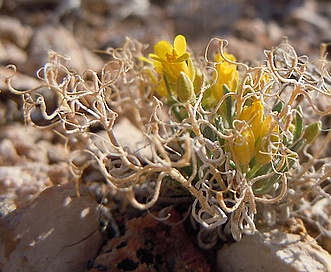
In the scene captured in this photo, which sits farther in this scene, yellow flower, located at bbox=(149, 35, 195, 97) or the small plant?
yellow flower, located at bbox=(149, 35, 195, 97)

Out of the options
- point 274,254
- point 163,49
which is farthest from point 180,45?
point 274,254

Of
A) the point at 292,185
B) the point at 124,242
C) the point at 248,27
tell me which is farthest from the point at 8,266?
the point at 248,27

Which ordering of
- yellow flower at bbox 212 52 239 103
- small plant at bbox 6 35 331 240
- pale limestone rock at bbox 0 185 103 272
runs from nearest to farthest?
small plant at bbox 6 35 331 240 < pale limestone rock at bbox 0 185 103 272 < yellow flower at bbox 212 52 239 103

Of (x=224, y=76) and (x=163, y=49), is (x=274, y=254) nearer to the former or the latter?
(x=224, y=76)

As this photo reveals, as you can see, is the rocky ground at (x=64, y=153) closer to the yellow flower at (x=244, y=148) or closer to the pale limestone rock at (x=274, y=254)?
the pale limestone rock at (x=274, y=254)

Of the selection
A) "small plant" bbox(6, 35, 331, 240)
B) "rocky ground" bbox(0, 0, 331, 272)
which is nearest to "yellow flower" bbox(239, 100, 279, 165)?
"small plant" bbox(6, 35, 331, 240)

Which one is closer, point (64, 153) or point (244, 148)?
point (244, 148)

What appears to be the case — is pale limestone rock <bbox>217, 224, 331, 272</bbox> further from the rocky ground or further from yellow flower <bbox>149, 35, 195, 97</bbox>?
yellow flower <bbox>149, 35, 195, 97</bbox>

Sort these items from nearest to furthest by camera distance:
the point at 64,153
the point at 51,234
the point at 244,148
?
the point at 244,148 → the point at 51,234 → the point at 64,153
